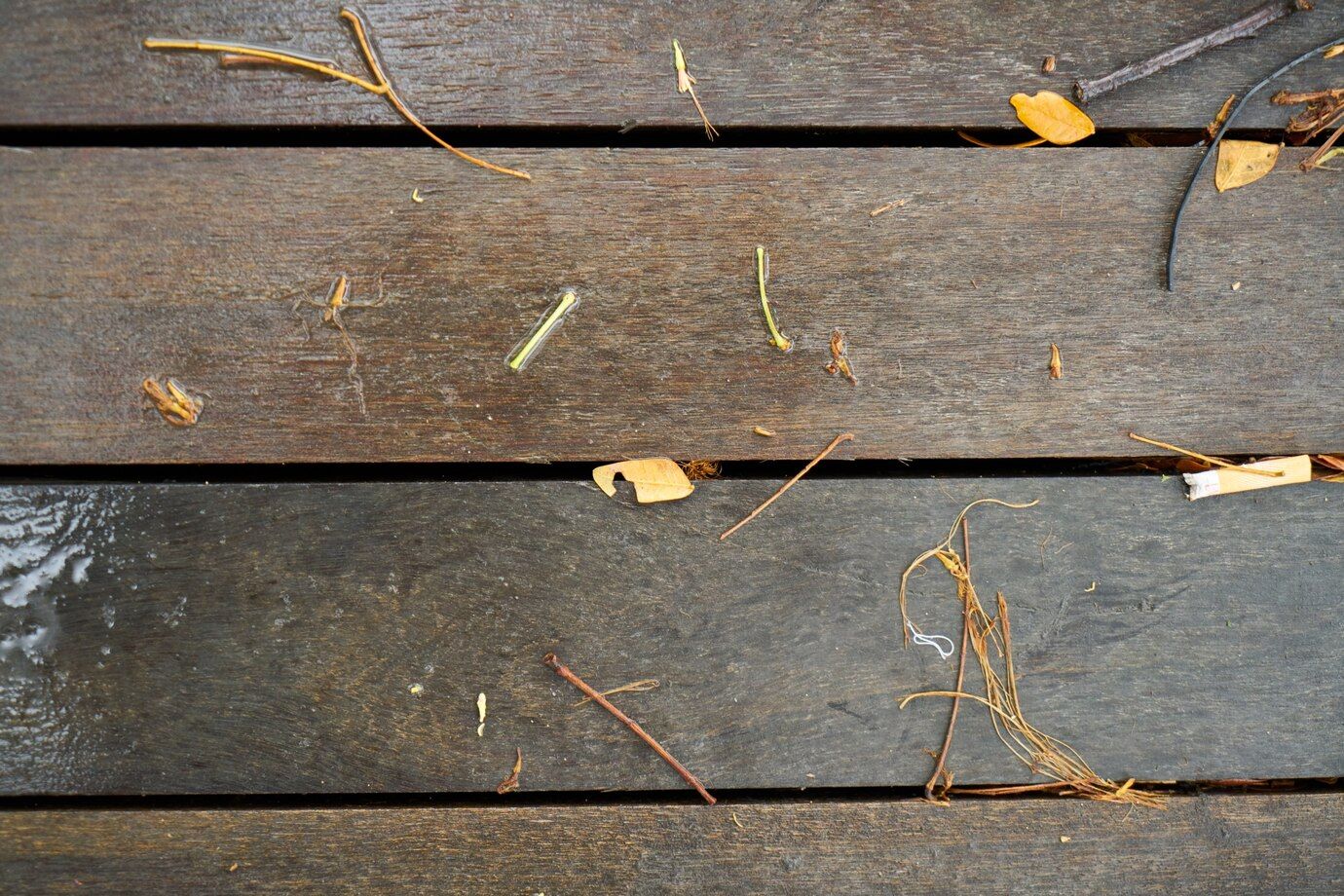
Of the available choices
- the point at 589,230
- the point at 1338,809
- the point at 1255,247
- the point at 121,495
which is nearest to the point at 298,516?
the point at 121,495

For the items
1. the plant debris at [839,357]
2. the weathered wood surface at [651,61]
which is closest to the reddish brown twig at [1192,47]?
the weathered wood surface at [651,61]

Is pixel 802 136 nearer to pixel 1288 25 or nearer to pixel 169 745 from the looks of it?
pixel 1288 25

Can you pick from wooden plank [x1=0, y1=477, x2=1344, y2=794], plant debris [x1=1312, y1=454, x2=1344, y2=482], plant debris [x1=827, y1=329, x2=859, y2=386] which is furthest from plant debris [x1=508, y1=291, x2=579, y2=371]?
plant debris [x1=1312, y1=454, x2=1344, y2=482]

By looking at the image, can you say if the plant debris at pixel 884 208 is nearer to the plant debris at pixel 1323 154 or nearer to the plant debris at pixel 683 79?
the plant debris at pixel 683 79

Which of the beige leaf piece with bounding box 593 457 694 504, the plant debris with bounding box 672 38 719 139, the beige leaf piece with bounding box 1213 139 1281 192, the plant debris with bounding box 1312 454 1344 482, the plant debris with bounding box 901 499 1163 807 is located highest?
the beige leaf piece with bounding box 1213 139 1281 192

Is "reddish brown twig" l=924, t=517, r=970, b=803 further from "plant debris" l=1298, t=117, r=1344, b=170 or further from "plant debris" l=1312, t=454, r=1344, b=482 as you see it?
"plant debris" l=1298, t=117, r=1344, b=170

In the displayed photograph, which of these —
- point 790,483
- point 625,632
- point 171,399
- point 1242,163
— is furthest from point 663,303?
point 1242,163
